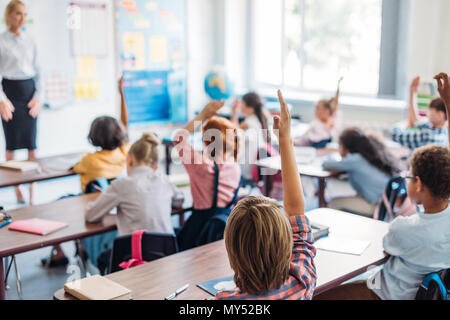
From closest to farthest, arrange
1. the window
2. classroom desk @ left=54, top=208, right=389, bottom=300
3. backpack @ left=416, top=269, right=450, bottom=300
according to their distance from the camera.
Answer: classroom desk @ left=54, top=208, right=389, bottom=300
backpack @ left=416, top=269, right=450, bottom=300
the window

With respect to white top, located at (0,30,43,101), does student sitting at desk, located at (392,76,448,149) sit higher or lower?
lower

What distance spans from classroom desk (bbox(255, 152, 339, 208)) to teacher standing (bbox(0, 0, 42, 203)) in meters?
2.28

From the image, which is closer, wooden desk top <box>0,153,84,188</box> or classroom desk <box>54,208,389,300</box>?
classroom desk <box>54,208,389,300</box>

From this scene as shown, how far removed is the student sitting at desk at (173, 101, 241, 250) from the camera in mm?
2969

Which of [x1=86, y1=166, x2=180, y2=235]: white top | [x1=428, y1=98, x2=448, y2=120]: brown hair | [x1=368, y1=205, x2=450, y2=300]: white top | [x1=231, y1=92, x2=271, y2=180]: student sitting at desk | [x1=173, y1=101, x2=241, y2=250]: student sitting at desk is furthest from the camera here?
[x1=231, y1=92, x2=271, y2=180]: student sitting at desk

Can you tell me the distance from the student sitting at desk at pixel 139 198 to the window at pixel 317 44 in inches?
171

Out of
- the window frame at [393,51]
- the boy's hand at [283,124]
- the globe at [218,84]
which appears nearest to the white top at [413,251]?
the boy's hand at [283,124]

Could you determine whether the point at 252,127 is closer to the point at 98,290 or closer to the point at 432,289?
the point at 432,289

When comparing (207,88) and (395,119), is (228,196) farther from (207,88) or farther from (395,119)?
(207,88)

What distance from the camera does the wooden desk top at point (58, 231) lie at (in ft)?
7.91

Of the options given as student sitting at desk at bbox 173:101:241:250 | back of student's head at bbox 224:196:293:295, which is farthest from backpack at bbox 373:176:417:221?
back of student's head at bbox 224:196:293:295

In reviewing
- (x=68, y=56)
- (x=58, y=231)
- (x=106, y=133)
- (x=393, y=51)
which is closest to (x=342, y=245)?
(x=58, y=231)

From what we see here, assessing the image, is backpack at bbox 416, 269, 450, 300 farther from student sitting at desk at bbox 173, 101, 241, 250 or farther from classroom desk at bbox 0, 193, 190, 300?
classroom desk at bbox 0, 193, 190, 300
